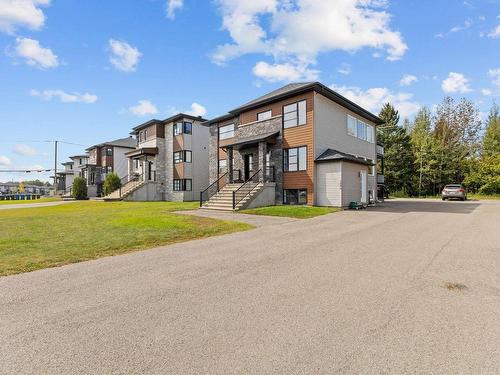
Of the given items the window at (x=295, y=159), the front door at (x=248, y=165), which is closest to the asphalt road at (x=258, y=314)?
the window at (x=295, y=159)

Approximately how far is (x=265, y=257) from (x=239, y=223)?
549 centimetres

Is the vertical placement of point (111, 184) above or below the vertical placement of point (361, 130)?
below

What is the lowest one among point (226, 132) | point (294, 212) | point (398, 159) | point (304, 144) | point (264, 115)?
point (294, 212)

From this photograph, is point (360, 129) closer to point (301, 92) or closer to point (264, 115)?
point (301, 92)

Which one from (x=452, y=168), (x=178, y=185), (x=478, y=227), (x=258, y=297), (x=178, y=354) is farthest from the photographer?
(x=452, y=168)

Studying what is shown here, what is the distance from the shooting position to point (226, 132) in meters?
26.1

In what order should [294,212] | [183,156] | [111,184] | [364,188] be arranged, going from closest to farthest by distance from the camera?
[294,212] < [364,188] < [183,156] < [111,184]

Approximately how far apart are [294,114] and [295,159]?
313 cm

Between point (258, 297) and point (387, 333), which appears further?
point (258, 297)

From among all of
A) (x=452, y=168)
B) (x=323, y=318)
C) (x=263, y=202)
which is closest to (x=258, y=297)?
(x=323, y=318)

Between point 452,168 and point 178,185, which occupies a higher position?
point 452,168

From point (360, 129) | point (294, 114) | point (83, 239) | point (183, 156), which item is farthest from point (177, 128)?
point (83, 239)

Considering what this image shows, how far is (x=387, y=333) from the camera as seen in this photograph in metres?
3.15

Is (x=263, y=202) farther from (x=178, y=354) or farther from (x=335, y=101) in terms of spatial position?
(x=178, y=354)
